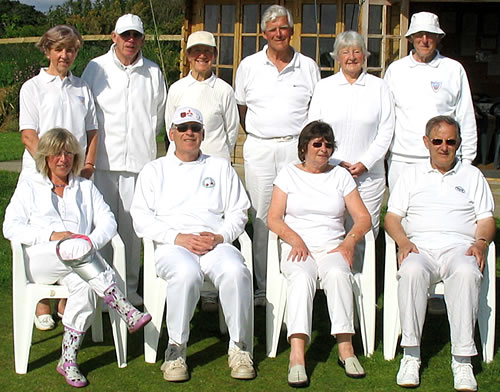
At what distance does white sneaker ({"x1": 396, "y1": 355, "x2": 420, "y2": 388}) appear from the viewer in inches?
143

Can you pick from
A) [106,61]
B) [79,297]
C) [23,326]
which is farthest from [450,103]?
[23,326]

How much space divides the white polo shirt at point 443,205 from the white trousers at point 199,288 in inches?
38.9

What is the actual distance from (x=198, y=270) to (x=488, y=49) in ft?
31.2

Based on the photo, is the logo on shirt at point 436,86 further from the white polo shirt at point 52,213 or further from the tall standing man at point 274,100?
the white polo shirt at point 52,213

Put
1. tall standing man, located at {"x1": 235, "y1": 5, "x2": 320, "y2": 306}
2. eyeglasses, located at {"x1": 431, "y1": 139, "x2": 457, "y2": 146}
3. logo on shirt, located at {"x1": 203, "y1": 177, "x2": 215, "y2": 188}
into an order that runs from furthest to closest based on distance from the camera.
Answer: tall standing man, located at {"x1": 235, "y1": 5, "x2": 320, "y2": 306} < logo on shirt, located at {"x1": 203, "y1": 177, "x2": 215, "y2": 188} < eyeglasses, located at {"x1": 431, "y1": 139, "x2": 457, "y2": 146}

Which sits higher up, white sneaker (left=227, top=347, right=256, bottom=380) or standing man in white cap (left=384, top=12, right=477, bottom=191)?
standing man in white cap (left=384, top=12, right=477, bottom=191)

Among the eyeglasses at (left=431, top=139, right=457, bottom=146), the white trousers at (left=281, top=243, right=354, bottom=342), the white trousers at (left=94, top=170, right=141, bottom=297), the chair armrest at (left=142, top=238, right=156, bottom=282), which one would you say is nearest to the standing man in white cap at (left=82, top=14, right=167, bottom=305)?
the white trousers at (left=94, top=170, right=141, bottom=297)

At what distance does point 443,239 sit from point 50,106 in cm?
230

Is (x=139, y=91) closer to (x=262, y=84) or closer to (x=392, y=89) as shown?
(x=262, y=84)

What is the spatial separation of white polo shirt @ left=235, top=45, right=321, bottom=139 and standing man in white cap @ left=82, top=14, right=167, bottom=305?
607 mm

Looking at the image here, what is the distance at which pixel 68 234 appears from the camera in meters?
3.84

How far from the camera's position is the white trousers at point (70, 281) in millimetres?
3639

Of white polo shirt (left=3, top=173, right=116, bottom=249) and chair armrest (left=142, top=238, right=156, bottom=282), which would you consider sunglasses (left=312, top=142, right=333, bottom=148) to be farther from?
white polo shirt (left=3, top=173, right=116, bottom=249)

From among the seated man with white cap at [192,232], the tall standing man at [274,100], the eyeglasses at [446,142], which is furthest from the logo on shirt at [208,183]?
the eyeglasses at [446,142]
